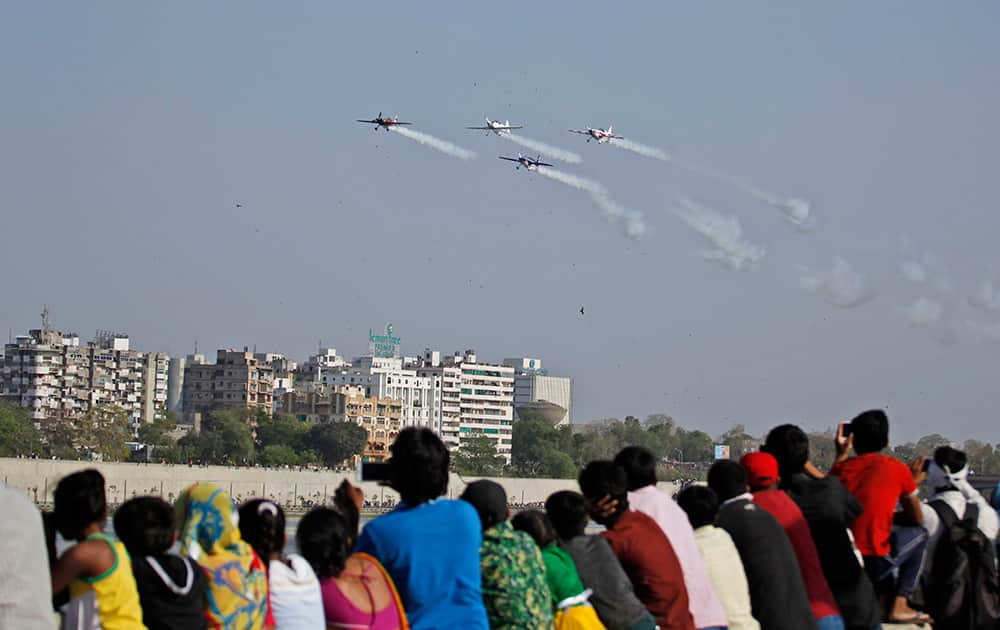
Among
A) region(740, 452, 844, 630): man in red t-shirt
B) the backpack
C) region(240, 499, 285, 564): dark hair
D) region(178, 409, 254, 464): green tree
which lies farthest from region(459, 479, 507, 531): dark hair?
region(178, 409, 254, 464): green tree

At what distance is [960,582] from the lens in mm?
12070

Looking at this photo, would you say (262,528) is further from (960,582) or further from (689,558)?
(960,582)

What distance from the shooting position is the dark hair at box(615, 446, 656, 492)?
1002 cm

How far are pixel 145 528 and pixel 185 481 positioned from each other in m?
111

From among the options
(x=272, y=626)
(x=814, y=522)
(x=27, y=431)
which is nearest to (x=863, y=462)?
(x=814, y=522)

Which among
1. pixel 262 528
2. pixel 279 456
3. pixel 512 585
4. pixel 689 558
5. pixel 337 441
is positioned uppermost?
pixel 337 441

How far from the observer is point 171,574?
289 inches

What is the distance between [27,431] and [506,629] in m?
143

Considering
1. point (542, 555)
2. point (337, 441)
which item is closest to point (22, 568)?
point (542, 555)

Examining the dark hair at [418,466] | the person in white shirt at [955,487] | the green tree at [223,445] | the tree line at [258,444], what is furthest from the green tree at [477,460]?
the dark hair at [418,466]

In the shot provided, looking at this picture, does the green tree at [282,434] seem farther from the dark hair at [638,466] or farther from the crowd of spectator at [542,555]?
the dark hair at [638,466]

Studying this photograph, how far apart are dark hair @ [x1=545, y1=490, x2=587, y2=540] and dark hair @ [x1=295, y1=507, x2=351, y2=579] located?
1.69 metres

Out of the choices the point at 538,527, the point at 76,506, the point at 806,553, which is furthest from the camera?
the point at 806,553

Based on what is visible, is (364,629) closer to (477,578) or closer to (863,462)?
(477,578)
